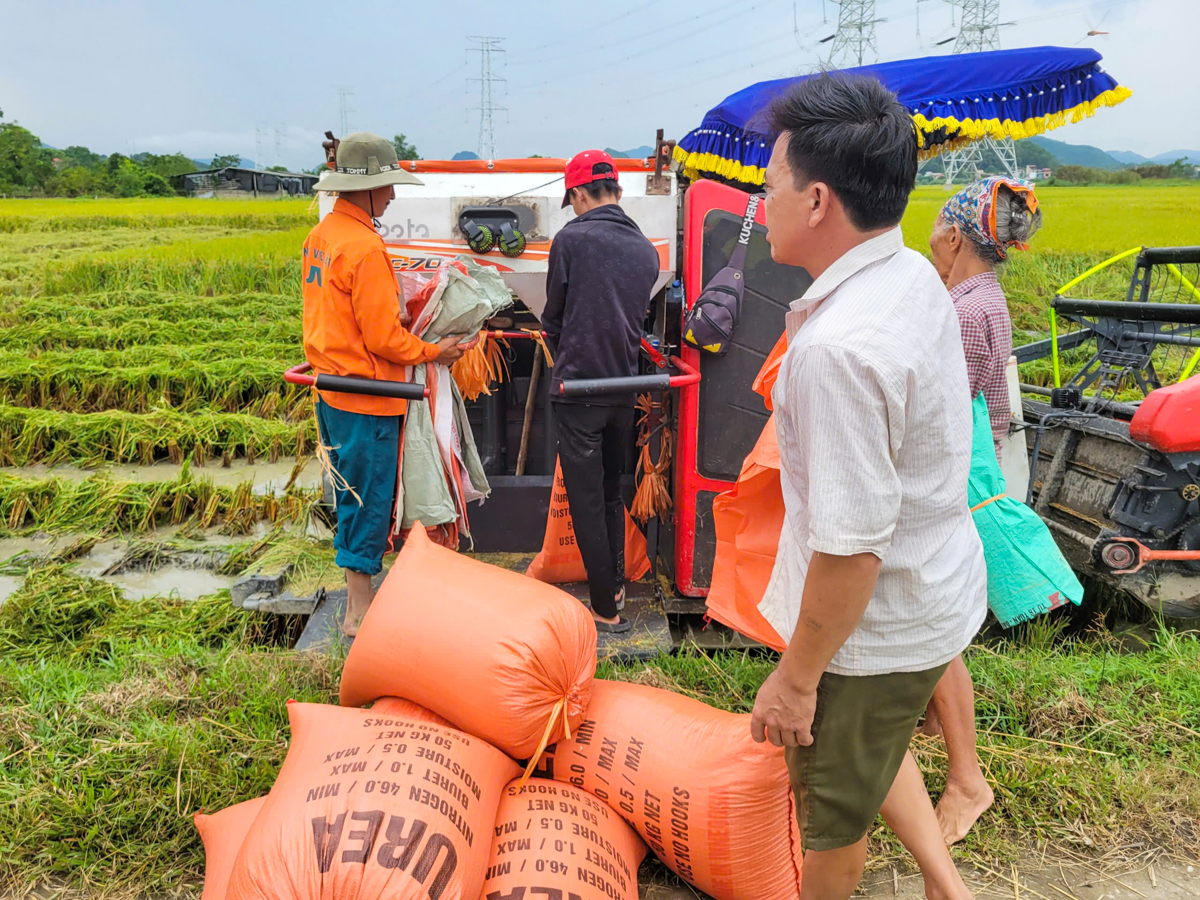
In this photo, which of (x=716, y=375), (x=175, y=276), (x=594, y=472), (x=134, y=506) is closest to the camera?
(x=594, y=472)

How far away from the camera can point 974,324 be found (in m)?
2.37

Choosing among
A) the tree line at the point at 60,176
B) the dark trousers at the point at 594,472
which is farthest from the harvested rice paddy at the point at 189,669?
the tree line at the point at 60,176

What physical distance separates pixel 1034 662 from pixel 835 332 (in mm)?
2353

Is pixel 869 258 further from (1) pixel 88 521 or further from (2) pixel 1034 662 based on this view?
(1) pixel 88 521

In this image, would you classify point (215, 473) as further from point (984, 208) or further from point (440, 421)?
point (984, 208)

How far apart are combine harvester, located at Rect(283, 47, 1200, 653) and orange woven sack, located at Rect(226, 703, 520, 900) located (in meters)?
1.37

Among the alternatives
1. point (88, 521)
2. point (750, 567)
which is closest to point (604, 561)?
point (750, 567)

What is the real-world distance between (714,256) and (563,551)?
1.37m

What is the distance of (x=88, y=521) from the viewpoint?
5.09 m

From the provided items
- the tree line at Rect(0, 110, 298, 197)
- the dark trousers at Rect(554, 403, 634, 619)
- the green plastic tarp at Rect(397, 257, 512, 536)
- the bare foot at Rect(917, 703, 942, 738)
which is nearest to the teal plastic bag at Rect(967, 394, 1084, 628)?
the bare foot at Rect(917, 703, 942, 738)

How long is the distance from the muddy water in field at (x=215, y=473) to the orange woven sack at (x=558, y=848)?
4467 millimetres

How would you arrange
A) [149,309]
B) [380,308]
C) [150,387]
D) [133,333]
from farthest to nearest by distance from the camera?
1. [149,309]
2. [133,333]
3. [150,387]
4. [380,308]

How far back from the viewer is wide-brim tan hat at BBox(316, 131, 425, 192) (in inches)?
109

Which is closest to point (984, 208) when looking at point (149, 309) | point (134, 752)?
point (134, 752)
